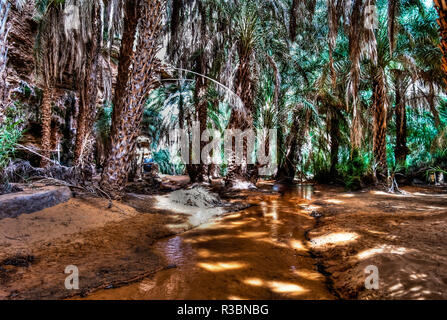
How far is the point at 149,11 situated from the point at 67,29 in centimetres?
538

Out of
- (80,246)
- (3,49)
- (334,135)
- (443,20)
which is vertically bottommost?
(80,246)

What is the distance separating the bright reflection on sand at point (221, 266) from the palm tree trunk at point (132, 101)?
308 centimetres

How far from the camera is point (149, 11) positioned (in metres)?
4.91

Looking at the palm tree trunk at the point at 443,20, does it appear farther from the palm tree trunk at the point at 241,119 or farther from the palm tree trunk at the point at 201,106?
the palm tree trunk at the point at 201,106

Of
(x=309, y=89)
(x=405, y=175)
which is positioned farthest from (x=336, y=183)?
(x=309, y=89)

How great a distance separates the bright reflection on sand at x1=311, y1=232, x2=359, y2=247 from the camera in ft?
9.82

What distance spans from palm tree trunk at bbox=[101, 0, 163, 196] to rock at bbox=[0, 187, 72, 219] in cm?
114

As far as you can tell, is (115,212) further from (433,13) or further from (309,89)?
(433,13)

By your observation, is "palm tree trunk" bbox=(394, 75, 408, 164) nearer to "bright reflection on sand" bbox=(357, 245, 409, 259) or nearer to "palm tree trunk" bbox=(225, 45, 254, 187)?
"palm tree trunk" bbox=(225, 45, 254, 187)

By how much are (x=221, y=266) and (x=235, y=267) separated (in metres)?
0.15

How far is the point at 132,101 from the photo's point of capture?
4863 millimetres

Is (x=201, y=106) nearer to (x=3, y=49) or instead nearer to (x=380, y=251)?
(x=3, y=49)

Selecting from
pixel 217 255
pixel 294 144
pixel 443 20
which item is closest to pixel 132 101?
pixel 217 255

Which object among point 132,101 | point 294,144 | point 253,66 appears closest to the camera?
point 132,101
